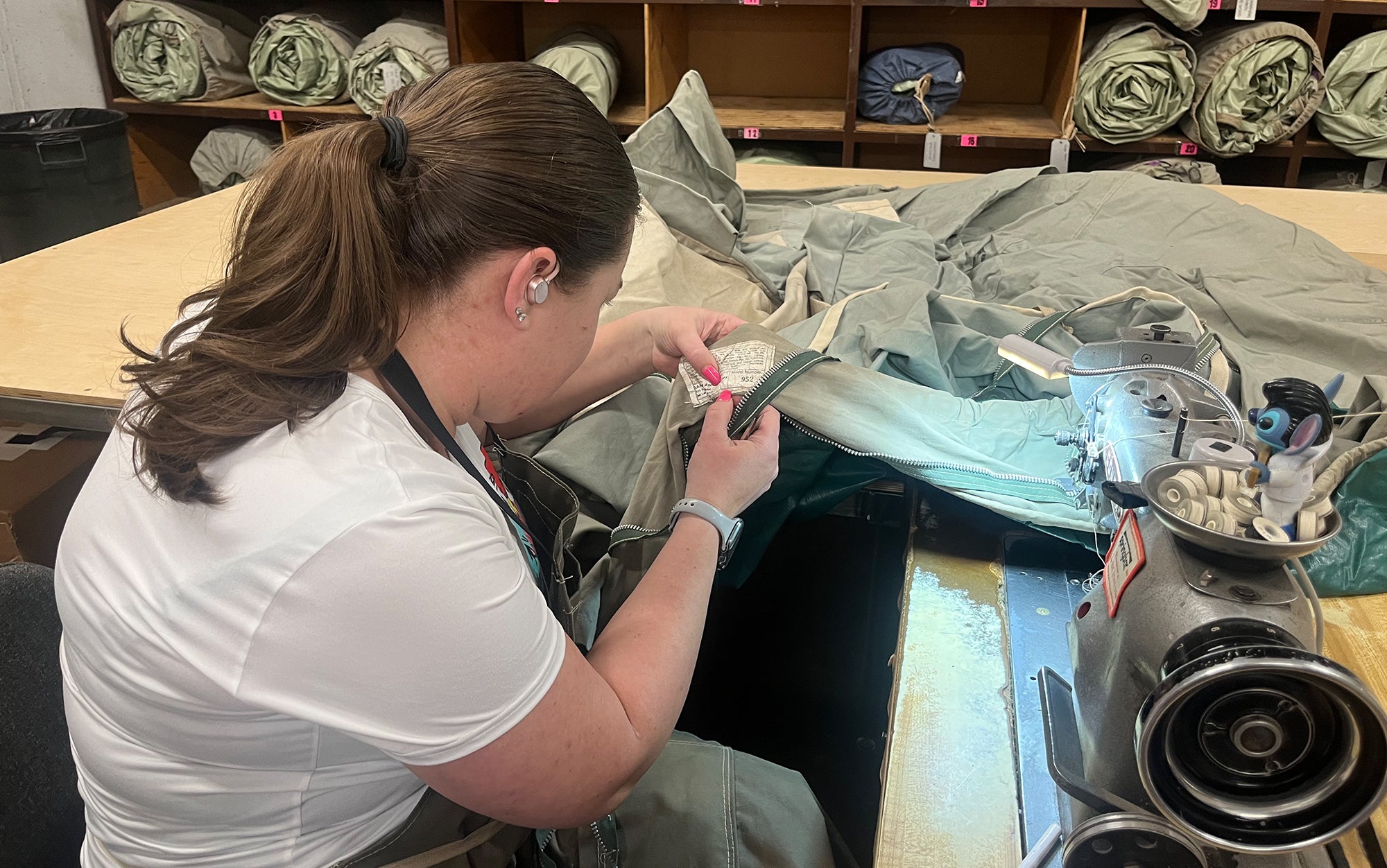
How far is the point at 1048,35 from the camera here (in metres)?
3.49

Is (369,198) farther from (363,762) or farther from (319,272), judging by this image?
(363,762)

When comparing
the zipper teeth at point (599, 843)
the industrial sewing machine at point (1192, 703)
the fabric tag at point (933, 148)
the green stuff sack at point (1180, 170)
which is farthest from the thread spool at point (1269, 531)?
the fabric tag at point (933, 148)

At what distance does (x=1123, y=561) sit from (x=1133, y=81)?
2756mm

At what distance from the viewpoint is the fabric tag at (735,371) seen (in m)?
1.18

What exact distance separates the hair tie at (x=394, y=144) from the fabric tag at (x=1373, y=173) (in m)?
3.42

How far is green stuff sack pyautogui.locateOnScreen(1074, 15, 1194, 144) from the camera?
2.97 metres

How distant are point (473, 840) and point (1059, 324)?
113 cm

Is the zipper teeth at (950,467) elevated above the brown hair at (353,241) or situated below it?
below

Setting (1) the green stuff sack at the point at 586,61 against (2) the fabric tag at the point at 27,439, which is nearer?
(2) the fabric tag at the point at 27,439

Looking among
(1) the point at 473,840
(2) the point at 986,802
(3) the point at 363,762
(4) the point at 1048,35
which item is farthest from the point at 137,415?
(4) the point at 1048,35

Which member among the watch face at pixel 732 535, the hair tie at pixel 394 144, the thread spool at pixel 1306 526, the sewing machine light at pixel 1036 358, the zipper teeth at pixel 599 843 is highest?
the hair tie at pixel 394 144

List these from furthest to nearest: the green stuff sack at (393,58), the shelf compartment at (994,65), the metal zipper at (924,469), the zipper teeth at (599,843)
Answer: the green stuff sack at (393,58)
the shelf compartment at (994,65)
the metal zipper at (924,469)
the zipper teeth at (599,843)

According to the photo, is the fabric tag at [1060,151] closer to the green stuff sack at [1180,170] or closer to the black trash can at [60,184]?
the green stuff sack at [1180,170]

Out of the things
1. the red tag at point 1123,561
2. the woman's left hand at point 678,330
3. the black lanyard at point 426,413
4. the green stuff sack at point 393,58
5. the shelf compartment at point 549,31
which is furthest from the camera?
the shelf compartment at point 549,31
